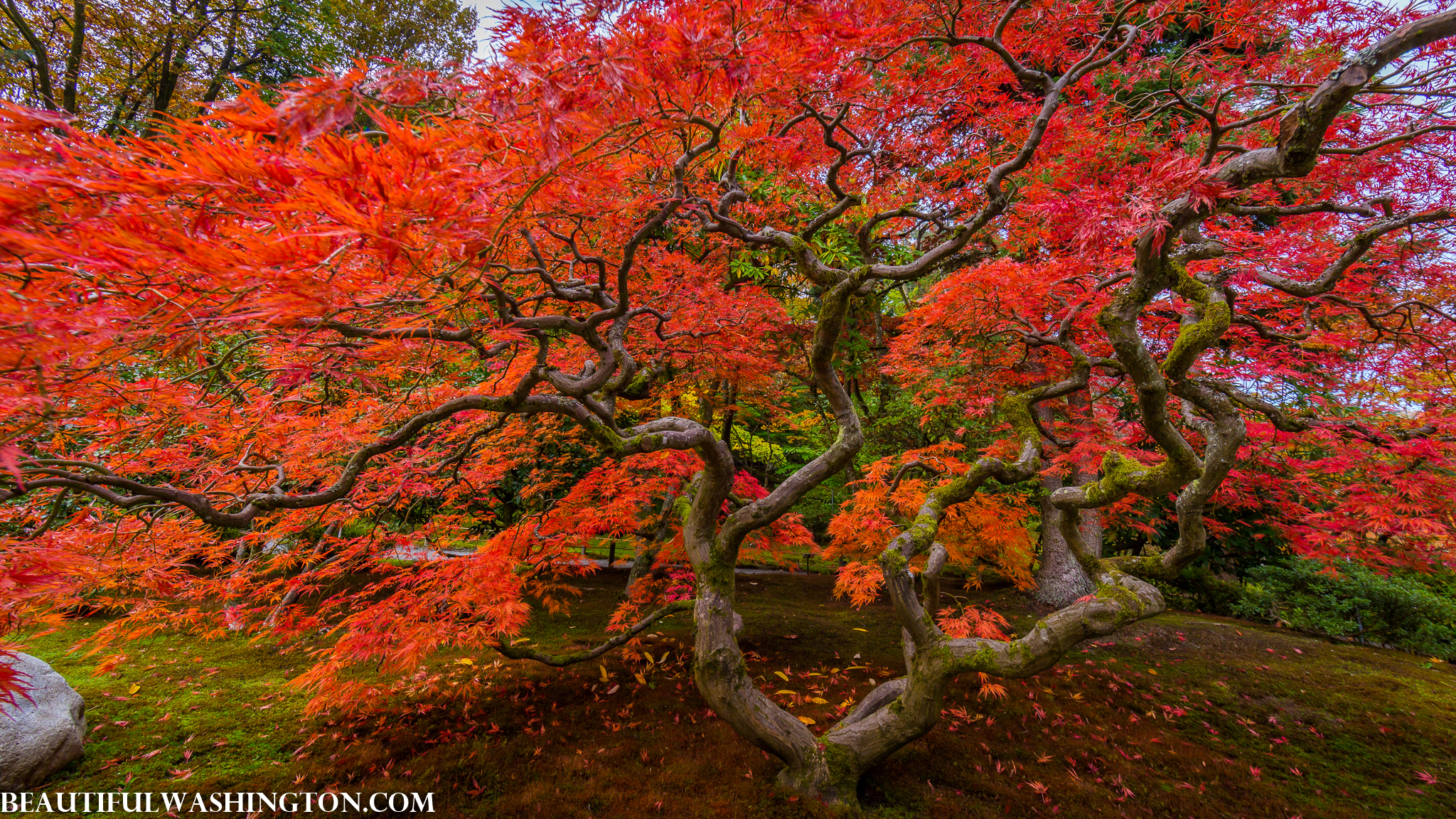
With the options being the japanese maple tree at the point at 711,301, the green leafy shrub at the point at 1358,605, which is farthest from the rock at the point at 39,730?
the green leafy shrub at the point at 1358,605

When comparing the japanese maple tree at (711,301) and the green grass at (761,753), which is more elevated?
the japanese maple tree at (711,301)

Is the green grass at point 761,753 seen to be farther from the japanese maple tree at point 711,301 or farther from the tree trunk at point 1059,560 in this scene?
the tree trunk at point 1059,560

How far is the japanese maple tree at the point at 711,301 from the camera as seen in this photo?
52.6 inches

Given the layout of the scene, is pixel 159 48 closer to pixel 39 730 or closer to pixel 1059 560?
pixel 39 730

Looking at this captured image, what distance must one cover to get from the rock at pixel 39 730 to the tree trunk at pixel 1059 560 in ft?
29.4

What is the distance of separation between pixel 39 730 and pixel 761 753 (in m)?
4.20

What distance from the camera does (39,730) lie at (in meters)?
2.86

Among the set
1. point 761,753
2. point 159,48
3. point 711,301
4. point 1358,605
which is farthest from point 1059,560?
point 159,48

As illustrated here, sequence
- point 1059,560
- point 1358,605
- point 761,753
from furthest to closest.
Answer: point 1059,560 → point 1358,605 → point 761,753

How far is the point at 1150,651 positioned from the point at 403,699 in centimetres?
738

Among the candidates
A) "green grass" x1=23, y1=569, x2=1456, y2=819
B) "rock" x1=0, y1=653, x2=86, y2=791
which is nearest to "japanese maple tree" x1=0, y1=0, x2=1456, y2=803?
"green grass" x1=23, y1=569, x2=1456, y2=819

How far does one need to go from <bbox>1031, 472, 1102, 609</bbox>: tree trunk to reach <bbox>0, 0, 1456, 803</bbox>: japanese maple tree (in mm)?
1386

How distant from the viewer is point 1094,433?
4.95m

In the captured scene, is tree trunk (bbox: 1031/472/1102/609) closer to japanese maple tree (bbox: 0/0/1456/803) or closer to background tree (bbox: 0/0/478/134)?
japanese maple tree (bbox: 0/0/1456/803)
